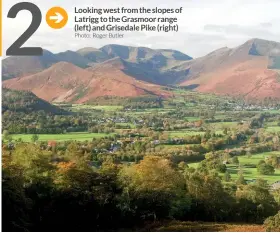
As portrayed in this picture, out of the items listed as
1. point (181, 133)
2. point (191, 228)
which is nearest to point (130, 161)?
point (181, 133)

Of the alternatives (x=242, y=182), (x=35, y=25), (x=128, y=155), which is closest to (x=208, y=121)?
(x=128, y=155)

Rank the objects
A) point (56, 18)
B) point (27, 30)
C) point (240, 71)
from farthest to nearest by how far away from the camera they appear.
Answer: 1. point (240, 71)
2. point (56, 18)
3. point (27, 30)

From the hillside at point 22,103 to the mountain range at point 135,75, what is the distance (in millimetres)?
24420

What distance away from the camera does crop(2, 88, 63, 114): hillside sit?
52719 millimetres

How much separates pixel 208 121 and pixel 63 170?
1843 inches

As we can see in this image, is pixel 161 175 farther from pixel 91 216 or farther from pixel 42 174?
pixel 42 174

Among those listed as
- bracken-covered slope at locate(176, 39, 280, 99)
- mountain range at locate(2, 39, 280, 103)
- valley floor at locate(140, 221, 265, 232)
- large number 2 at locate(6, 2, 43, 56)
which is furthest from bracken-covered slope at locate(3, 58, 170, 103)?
large number 2 at locate(6, 2, 43, 56)

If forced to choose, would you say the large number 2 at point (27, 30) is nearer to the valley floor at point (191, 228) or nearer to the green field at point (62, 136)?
the valley floor at point (191, 228)

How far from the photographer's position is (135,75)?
132 m

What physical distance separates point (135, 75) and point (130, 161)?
105 m

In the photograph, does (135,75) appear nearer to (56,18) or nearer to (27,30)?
(56,18)

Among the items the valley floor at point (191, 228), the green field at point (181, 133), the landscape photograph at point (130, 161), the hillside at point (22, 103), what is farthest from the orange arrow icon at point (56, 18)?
the hillside at point (22, 103)

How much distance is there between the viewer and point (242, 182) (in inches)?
868

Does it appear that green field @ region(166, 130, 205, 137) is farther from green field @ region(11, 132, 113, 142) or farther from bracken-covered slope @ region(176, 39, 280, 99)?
bracken-covered slope @ region(176, 39, 280, 99)
